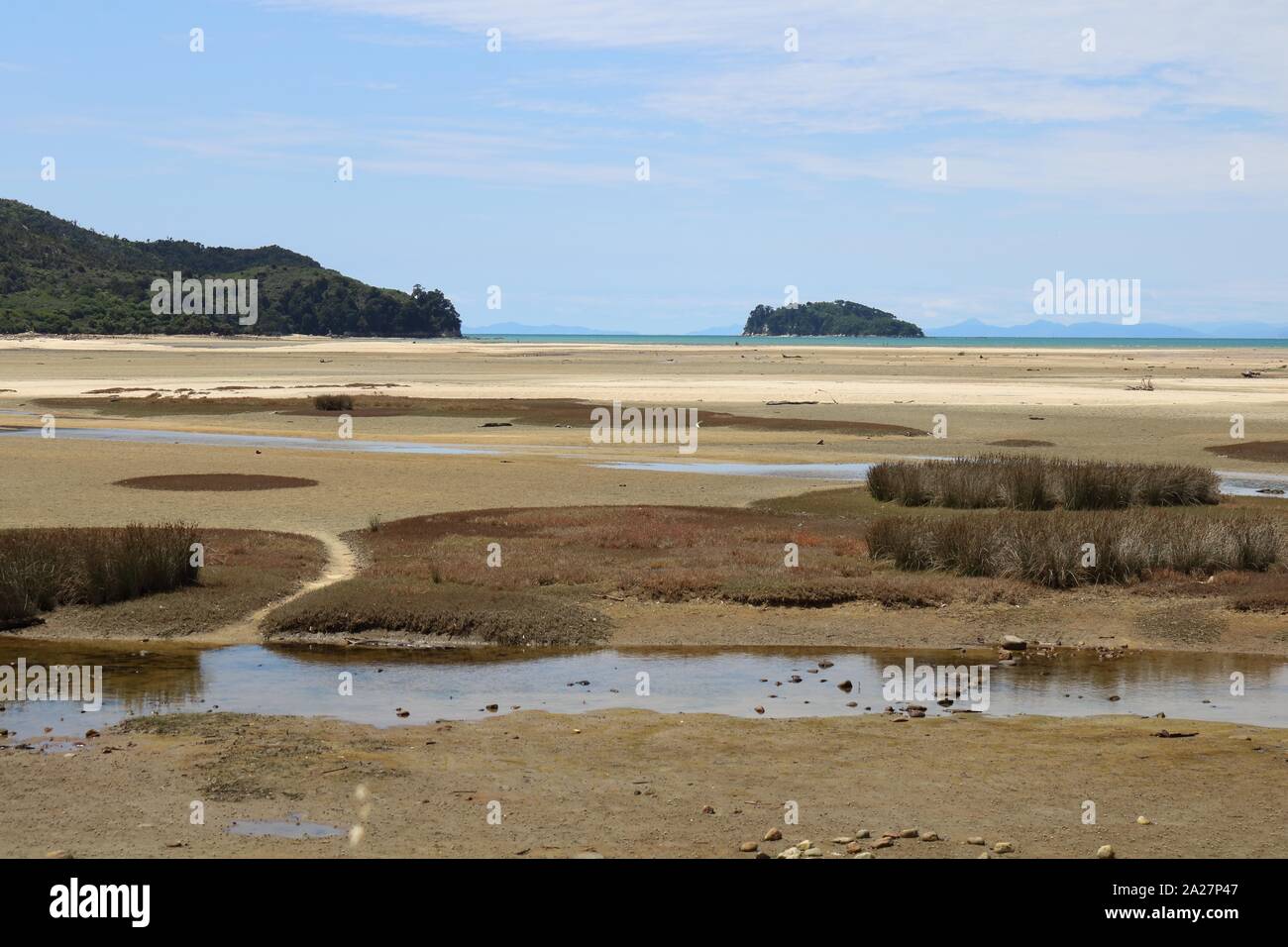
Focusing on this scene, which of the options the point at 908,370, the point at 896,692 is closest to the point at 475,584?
the point at 896,692

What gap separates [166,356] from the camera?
14400 cm

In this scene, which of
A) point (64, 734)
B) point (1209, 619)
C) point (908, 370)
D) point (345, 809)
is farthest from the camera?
point (908, 370)

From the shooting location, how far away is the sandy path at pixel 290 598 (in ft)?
66.5

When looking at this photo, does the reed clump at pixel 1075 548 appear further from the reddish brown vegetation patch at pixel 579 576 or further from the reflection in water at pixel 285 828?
the reflection in water at pixel 285 828

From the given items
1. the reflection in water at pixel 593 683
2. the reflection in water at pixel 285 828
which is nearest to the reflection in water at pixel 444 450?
the reflection in water at pixel 593 683

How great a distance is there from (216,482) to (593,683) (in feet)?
71.7

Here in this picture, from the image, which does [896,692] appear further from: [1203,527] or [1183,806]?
[1203,527]

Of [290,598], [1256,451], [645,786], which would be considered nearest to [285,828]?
[645,786]

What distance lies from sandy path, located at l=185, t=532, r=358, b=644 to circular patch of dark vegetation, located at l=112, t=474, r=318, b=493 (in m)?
8.87

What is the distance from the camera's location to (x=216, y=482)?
3678cm

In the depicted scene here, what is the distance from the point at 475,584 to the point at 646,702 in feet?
21.9

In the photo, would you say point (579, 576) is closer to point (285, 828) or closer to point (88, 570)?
point (88, 570)

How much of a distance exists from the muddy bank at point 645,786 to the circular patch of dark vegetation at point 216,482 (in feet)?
70.1
